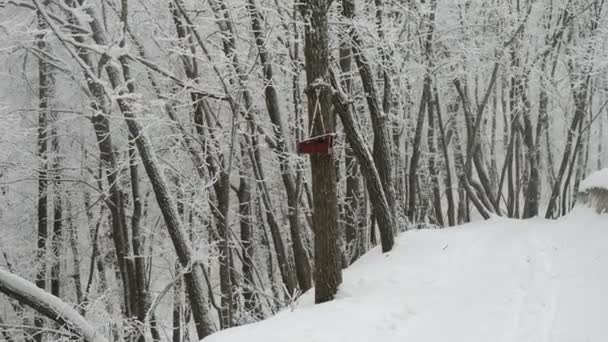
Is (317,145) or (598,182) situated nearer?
(317,145)

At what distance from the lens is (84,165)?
17.6 metres

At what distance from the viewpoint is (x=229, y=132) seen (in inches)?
541

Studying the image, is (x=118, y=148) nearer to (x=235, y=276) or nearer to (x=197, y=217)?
(x=197, y=217)

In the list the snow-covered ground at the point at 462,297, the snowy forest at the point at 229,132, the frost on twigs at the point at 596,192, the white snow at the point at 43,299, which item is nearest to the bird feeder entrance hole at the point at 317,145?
the snowy forest at the point at 229,132

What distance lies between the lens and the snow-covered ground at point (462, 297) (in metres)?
6.12

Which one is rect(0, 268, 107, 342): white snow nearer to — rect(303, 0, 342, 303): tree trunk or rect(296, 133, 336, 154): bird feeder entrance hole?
rect(303, 0, 342, 303): tree trunk

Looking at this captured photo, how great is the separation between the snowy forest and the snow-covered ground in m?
0.72

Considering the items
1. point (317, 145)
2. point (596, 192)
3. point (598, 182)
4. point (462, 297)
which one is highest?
point (317, 145)

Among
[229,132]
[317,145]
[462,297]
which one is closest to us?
[317,145]

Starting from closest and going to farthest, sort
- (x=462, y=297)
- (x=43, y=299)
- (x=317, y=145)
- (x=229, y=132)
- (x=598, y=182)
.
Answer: (x=317, y=145), (x=462, y=297), (x=43, y=299), (x=598, y=182), (x=229, y=132)

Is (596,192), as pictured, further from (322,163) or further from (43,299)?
(43,299)

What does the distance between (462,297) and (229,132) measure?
25.1 feet

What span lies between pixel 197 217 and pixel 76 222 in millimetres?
6031

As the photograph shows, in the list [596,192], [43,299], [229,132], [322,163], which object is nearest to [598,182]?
[596,192]
